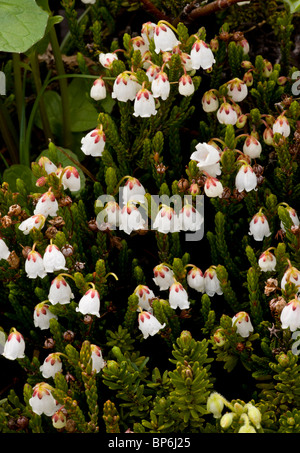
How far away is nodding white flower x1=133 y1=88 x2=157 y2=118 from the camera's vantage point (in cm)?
236

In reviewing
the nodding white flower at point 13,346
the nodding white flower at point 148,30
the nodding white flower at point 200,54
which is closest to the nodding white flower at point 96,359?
the nodding white flower at point 13,346

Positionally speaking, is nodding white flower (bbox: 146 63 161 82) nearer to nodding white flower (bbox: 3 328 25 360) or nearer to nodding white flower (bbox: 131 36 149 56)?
nodding white flower (bbox: 131 36 149 56)

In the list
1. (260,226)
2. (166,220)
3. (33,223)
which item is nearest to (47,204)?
(33,223)

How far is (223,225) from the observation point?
2.36 m

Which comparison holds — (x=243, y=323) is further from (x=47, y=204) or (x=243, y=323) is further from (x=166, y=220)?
(x=47, y=204)

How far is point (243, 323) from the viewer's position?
2115mm

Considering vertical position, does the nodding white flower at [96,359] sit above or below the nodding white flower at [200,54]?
below

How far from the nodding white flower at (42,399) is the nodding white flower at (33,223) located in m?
0.57

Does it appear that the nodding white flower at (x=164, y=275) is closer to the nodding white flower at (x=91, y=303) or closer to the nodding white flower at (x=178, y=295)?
the nodding white flower at (x=178, y=295)

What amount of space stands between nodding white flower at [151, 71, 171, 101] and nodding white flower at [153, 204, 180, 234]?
0.47 meters

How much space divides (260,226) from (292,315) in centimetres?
47

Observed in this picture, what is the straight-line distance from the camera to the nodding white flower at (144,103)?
2.36 metres

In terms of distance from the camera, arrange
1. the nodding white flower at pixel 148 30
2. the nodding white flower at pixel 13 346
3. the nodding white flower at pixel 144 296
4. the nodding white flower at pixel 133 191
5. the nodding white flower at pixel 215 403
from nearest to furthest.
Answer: the nodding white flower at pixel 215 403 < the nodding white flower at pixel 13 346 < the nodding white flower at pixel 144 296 < the nodding white flower at pixel 133 191 < the nodding white flower at pixel 148 30
